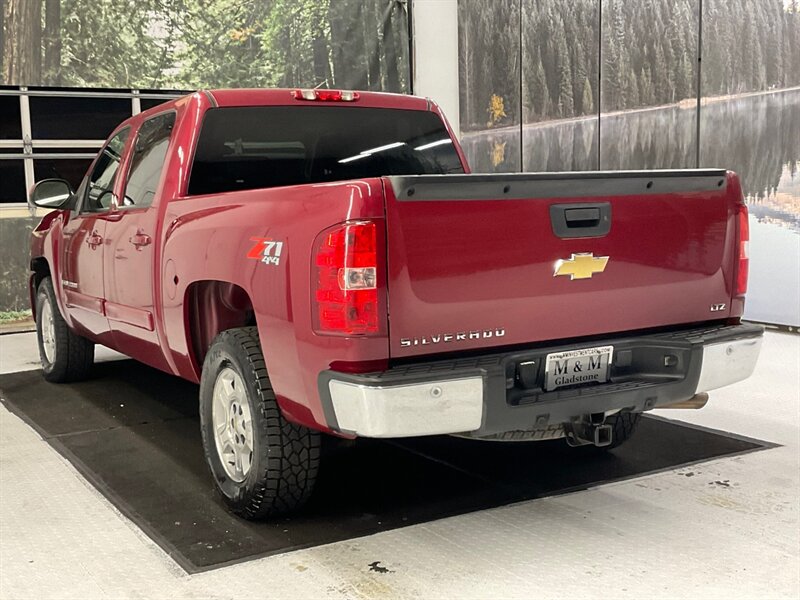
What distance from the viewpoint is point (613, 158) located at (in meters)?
8.94

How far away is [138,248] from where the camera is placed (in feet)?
13.3

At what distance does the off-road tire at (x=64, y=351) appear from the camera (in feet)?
18.6

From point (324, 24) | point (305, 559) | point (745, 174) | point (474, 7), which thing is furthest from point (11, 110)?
point (305, 559)

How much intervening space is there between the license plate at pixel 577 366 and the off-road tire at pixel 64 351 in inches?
146

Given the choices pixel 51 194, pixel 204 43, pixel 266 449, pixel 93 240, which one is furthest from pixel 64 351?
pixel 204 43

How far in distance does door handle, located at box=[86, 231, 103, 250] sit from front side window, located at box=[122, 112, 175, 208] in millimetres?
311

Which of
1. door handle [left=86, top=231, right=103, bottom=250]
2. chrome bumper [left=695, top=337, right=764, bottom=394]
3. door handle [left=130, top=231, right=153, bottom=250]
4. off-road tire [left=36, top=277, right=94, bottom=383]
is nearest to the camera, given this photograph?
chrome bumper [left=695, top=337, right=764, bottom=394]

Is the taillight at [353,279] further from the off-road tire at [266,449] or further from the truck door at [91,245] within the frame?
the truck door at [91,245]

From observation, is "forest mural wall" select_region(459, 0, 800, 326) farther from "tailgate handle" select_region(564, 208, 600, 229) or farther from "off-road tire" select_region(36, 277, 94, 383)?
"off-road tire" select_region(36, 277, 94, 383)

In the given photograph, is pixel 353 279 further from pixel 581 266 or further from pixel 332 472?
pixel 332 472

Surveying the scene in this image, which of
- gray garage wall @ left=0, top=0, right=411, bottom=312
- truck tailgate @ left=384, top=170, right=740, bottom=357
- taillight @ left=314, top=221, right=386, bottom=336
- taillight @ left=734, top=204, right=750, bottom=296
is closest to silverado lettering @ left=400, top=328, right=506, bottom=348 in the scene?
truck tailgate @ left=384, top=170, right=740, bottom=357

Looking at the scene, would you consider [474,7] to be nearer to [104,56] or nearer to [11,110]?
[104,56]

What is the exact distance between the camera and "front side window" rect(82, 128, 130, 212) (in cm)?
476

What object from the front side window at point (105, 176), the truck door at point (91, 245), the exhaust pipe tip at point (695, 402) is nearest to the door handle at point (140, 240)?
the truck door at point (91, 245)
